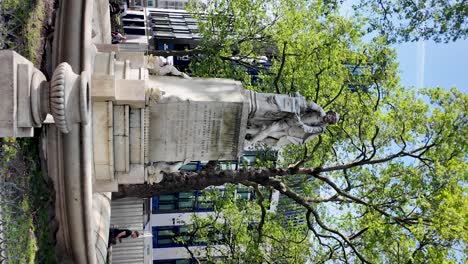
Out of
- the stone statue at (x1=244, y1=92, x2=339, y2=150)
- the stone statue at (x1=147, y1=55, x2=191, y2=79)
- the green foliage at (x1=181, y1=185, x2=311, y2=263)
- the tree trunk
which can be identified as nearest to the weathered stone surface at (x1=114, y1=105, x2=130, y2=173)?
the stone statue at (x1=147, y1=55, x2=191, y2=79)

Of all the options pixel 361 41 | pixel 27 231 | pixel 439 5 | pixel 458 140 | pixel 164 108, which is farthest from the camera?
pixel 361 41

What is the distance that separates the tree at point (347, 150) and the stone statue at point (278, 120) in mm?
5243

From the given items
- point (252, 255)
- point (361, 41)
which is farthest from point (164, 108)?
point (361, 41)

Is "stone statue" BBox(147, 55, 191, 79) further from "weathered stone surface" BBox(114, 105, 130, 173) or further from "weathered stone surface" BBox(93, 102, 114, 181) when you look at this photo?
"weathered stone surface" BBox(93, 102, 114, 181)

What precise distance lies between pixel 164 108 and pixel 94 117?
4.42ft

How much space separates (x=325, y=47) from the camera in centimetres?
1906

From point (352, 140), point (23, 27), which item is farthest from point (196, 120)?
point (352, 140)

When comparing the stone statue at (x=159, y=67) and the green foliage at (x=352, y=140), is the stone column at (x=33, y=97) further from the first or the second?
the green foliage at (x=352, y=140)

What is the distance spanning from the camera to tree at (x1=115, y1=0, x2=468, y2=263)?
15906 mm

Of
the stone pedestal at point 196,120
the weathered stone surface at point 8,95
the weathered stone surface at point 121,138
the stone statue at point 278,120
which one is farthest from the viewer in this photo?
the stone statue at point 278,120

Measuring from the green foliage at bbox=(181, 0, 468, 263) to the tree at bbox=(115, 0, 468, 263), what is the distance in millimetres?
41

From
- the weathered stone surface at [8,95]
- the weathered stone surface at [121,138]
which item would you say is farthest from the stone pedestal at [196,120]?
the weathered stone surface at [8,95]

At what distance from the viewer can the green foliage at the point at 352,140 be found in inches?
624

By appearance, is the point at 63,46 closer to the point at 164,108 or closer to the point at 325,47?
the point at 164,108
